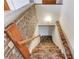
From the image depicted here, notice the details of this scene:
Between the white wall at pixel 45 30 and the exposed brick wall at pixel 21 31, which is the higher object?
the exposed brick wall at pixel 21 31

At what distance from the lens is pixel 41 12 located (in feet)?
22.8

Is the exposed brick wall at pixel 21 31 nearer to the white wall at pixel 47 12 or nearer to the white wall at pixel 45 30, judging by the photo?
the white wall at pixel 47 12

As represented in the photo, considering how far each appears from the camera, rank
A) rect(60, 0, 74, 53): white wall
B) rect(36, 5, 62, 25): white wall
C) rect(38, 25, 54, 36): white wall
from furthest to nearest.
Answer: rect(38, 25, 54, 36): white wall → rect(36, 5, 62, 25): white wall → rect(60, 0, 74, 53): white wall

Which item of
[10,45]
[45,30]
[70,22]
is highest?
[10,45]

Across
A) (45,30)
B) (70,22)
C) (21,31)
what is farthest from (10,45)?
(45,30)

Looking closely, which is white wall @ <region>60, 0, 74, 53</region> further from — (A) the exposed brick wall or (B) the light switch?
(B) the light switch

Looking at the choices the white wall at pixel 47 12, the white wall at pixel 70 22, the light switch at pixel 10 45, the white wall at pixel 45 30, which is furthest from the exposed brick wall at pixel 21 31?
the white wall at pixel 45 30

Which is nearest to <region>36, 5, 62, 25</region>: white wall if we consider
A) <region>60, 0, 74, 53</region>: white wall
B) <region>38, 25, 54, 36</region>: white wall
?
<region>38, 25, 54, 36</region>: white wall

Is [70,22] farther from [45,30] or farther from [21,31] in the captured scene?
[45,30]

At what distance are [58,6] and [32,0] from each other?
6.10ft

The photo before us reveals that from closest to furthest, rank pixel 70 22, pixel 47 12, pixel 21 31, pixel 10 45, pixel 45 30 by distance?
pixel 10 45
pixel 21 31
pixel 70 22
pixel 47 12
pixel 45 30
